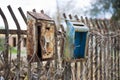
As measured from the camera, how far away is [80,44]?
3424 mm

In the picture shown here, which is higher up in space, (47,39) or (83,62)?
(47,39)

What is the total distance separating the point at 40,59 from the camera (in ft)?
9.02

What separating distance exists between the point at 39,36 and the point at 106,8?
1959cm

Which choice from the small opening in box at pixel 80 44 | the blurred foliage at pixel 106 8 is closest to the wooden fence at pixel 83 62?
the small opening in box at pixel 80 44

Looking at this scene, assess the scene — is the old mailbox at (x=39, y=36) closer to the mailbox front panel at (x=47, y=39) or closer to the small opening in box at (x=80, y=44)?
the mailbox front panel at (x=47, y=39)

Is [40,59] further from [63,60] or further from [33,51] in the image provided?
[63,60]

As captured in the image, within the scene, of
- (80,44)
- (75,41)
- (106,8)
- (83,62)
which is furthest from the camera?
(106,8)

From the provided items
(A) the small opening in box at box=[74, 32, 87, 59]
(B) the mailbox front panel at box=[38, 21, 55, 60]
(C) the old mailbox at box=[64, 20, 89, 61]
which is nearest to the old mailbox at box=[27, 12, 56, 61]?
(B) the mailbox front panel at box=[38, 21, 55, 60]

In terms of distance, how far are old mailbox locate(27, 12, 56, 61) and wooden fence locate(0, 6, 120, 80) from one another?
0.32 feet

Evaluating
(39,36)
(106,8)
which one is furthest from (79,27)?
(106,8)

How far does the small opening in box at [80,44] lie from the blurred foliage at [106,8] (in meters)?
16.2

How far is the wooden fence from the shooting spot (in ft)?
8.95

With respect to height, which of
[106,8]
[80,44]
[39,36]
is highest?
[106,8]

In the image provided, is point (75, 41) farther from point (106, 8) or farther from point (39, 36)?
point (106, 8)
